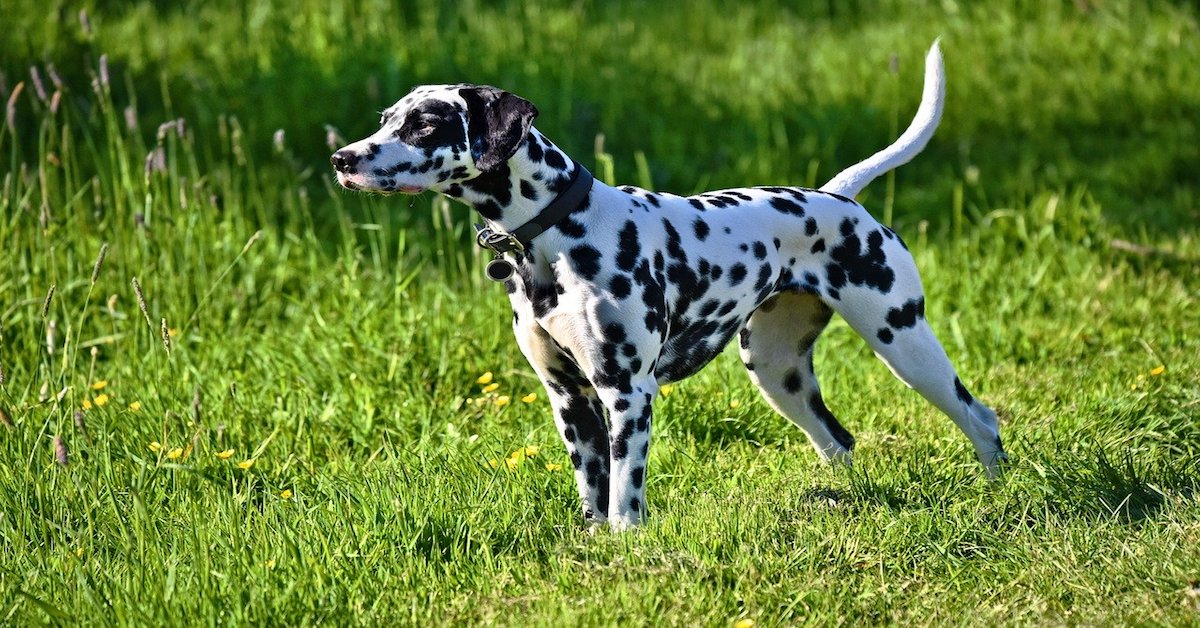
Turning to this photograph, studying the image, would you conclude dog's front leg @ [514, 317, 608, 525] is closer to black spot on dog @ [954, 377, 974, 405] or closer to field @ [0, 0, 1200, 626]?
field @ [0, 0, 1200, 626]

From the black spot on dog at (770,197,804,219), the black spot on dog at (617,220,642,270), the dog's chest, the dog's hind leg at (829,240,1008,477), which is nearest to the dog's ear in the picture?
the dog's chest

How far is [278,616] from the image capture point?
361 centimetres

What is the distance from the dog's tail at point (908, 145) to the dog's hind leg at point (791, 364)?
1.42 ft

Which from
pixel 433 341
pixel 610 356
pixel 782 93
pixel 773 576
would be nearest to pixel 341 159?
pixel 610 356

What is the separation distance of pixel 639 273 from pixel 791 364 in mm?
968

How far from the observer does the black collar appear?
395 centimetres

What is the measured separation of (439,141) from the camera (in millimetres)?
3770

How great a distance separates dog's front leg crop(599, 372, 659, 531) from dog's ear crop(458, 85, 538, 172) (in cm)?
74

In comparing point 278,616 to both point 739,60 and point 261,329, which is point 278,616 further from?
point 739,60

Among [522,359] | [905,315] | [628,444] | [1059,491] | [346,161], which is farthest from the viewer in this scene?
[522,359]

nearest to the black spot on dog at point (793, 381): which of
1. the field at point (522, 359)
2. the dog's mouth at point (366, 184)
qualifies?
the field at point (522, 359)

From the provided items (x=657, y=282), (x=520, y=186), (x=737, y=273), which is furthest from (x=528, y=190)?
(x=737, y=273)

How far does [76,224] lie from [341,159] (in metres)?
3.10

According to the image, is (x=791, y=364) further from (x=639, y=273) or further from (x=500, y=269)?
(x=500, y=269)
